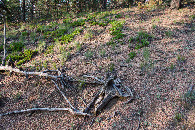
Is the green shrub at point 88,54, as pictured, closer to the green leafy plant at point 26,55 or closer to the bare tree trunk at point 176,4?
the green leafy plant at point 26,55

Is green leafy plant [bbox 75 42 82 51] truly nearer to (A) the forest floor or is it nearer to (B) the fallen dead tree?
(A) the forest floor

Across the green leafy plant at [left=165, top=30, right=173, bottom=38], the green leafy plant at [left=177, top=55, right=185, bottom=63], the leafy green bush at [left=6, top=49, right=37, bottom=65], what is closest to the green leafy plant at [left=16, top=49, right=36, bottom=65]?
the leafy green bush at [left=6, top=49, right=37, bottom=65]

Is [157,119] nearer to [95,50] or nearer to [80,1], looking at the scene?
[95,50]

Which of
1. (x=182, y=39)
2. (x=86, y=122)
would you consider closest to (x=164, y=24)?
(x=182, y=39)

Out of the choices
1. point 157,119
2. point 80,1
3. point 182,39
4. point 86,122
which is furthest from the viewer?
point 80,1

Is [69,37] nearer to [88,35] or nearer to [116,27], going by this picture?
[88,35]

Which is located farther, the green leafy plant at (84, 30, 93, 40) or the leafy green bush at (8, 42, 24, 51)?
the green leafy plant at (84, 30, 93, 40)

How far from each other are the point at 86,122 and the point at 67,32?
6.14m

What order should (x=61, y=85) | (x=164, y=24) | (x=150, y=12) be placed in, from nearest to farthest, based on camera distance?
(x=61, y=85) < (x=164, y=24) < (x=150, y=12)

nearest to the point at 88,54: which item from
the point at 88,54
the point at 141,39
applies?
the point at 88,54

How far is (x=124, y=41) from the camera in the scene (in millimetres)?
6543

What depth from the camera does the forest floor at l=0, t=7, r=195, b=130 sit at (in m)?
3.38

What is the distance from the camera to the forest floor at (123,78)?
3.38m

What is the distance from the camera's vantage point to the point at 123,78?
183 inches
